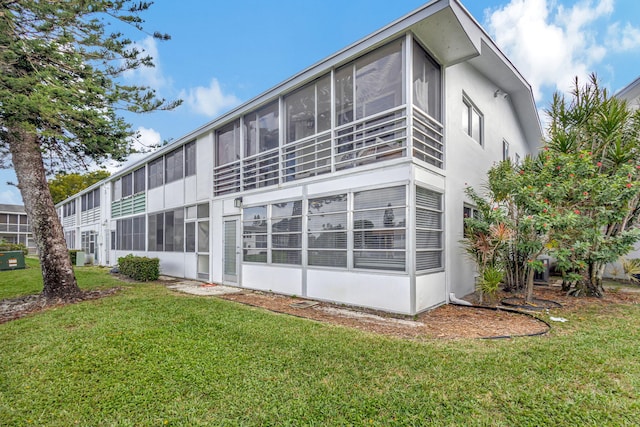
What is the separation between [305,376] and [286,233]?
5.16 m

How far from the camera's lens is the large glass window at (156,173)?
14.4 meters

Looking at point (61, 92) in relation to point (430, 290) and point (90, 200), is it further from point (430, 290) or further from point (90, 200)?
point (90, 200)

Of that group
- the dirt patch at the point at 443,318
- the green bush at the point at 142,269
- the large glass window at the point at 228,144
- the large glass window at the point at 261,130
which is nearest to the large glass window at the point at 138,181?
the green bush at the point at 142,269

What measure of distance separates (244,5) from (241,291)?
10.2 meters

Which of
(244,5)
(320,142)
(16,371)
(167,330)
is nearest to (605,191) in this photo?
(320,142)

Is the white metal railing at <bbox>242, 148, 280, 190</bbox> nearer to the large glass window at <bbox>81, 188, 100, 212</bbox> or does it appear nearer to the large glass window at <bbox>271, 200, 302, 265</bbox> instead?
the large glass window at <bbox>271, 200, 302, 265</bbox>

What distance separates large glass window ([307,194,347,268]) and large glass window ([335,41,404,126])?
1.85 m

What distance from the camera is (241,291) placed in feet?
30.6

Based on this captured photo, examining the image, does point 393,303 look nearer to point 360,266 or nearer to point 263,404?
point 360,266

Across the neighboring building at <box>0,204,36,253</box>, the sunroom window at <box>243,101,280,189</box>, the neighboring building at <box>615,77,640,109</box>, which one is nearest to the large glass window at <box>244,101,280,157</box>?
the sunroom window at <box>243,101,280,189</box>

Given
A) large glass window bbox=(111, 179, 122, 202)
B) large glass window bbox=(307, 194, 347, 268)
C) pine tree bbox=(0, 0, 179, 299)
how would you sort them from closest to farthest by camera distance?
1. pine tree bbox=(0, 0, 179, 299)
2. large glass window bbox=(307, 194, 347, 268)
3. large glass window bbox=(111, 179, 122, 202)

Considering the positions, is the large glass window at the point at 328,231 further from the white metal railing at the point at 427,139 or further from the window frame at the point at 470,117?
the window frame at the point at 470,117

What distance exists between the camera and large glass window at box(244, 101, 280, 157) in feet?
30.5

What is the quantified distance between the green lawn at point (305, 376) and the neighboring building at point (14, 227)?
4623cm
